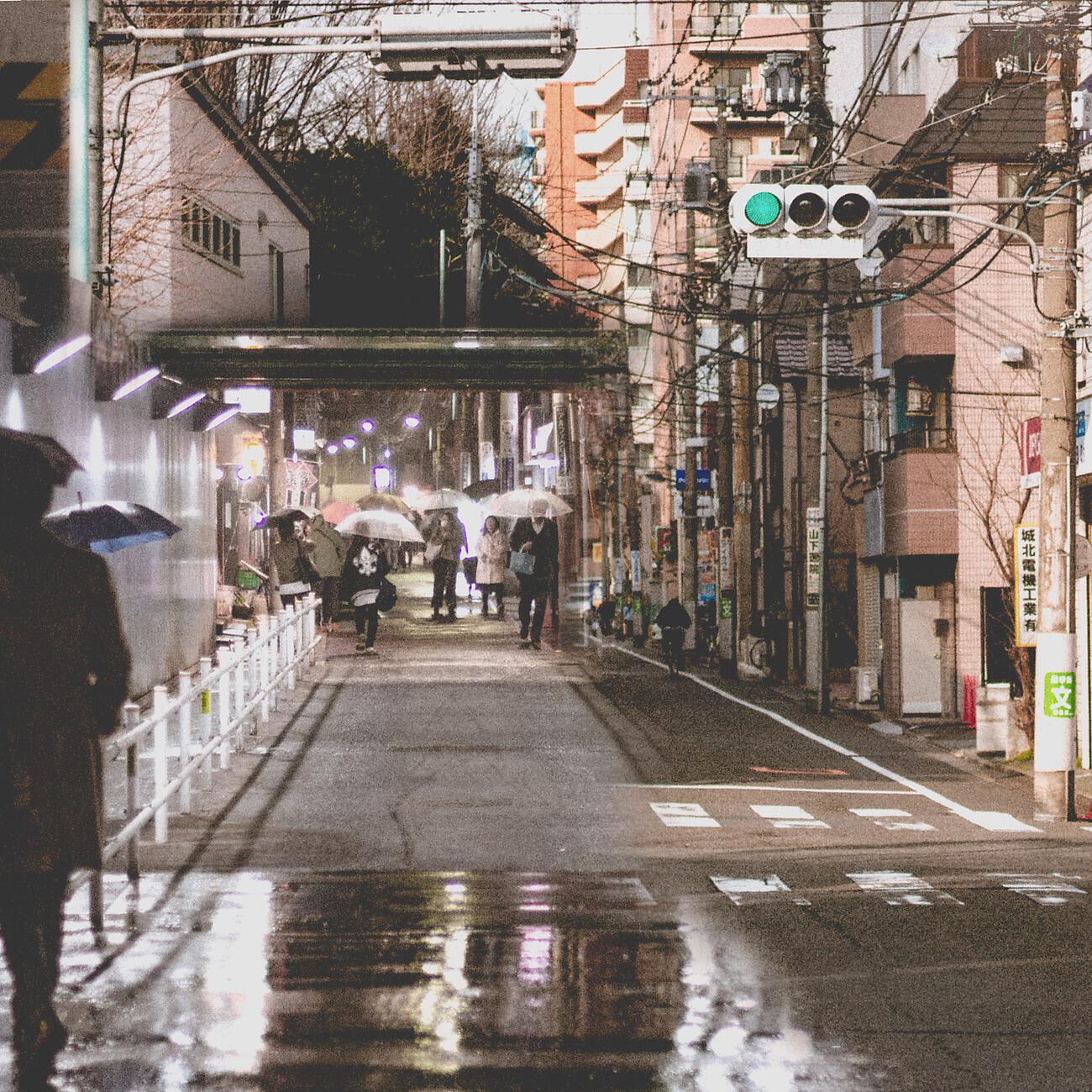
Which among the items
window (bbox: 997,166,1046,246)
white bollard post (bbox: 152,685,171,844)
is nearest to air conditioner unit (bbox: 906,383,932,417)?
window (bbox: 997,166,1046,246)

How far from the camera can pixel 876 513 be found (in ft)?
107

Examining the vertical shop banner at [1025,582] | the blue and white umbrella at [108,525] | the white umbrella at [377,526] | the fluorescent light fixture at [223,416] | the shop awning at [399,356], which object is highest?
the shop awning at [399,356]

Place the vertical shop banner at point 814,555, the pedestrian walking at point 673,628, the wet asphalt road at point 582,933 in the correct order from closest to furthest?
the wet asphalt road at point 582,933 → the vertical shop banner at point 814,555 → the pedestrian walking at point 673,628

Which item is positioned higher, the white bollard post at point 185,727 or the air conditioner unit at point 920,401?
the air conditioner unit at point 920,401

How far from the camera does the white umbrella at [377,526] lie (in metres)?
31.6

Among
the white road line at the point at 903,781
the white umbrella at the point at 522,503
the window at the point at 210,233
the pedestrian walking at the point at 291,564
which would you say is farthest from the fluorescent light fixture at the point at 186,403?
the white road line at the point at 903,781

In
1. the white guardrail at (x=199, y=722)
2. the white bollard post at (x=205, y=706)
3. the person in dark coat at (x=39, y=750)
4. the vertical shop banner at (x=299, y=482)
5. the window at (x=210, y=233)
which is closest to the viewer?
the person in dark coat at (x=39, y=750)

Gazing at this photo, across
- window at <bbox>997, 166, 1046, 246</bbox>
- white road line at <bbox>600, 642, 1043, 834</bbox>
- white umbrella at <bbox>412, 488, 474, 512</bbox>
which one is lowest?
white road line at <bbox>600, 642, 1043, 834</bbox>

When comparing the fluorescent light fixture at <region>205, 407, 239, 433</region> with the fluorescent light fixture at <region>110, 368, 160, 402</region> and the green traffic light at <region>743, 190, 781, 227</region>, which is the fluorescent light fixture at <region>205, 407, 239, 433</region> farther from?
the green traffic light at <region>743, 190, 781, 227</region>

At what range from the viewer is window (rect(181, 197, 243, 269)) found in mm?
30312

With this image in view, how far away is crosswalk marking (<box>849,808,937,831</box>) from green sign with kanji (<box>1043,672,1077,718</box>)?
5.81 ft

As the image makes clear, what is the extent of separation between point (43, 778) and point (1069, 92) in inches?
548

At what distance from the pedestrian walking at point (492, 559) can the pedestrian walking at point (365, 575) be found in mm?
6760

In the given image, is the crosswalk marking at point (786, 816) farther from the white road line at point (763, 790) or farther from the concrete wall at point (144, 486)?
the concrete wall at point (144, 486)
